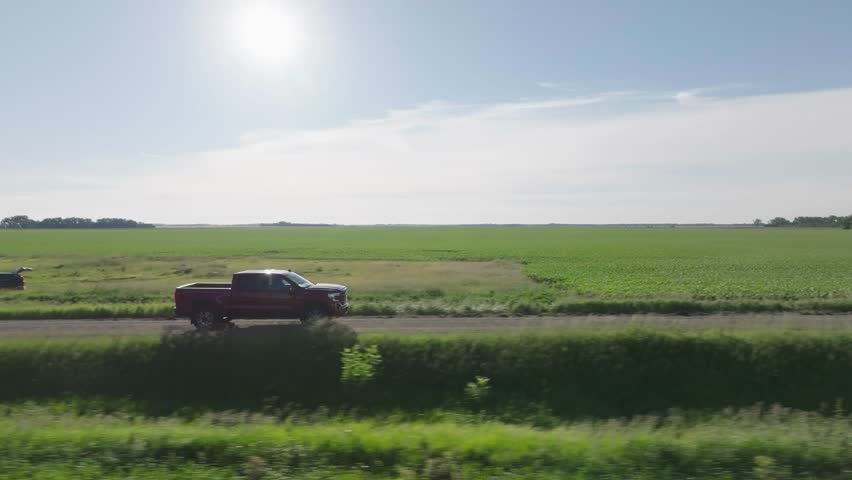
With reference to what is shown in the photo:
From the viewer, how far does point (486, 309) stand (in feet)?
78.9

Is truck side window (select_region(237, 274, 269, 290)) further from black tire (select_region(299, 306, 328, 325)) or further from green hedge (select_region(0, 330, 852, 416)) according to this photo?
green hedge (select_region(0, 330, 852, 416))

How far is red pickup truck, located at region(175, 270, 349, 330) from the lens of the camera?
66.3ft

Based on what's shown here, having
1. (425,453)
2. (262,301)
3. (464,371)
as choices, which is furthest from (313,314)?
(425,453)

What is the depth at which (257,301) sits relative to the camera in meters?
20.2

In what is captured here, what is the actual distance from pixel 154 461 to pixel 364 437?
11.0 ft

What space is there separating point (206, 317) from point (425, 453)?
1380 cm

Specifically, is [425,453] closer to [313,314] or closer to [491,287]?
[313,314]

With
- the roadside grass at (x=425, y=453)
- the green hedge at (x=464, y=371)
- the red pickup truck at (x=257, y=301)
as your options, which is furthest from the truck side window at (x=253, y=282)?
the roadside grass at (x=425, y=453)

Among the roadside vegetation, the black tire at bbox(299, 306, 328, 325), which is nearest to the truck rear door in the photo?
the black tire at bbox(299, 306, 328, 325)

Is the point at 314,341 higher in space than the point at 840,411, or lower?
higher

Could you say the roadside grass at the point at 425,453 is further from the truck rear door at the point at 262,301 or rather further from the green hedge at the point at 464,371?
the truck rear door at the point at 262,301

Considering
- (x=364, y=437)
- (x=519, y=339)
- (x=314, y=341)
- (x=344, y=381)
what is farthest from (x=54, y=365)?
(x=519, y=339)

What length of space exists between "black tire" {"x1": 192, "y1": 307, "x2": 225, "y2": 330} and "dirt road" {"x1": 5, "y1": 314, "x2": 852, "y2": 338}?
615 mm

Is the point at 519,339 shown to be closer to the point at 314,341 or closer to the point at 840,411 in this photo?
the point at 314,341
